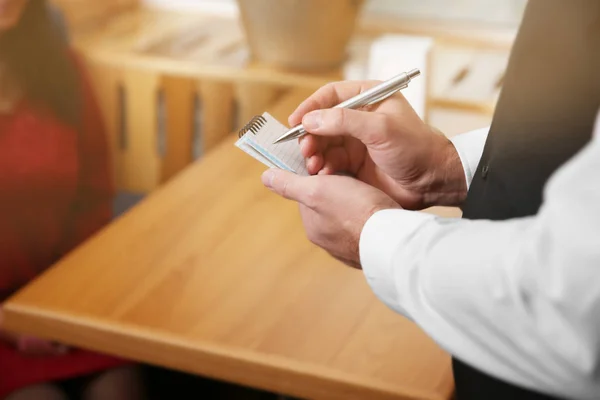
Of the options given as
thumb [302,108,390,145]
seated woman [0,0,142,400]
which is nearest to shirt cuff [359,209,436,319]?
thumb [302,108,390,145]

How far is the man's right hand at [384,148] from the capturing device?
2.46ft

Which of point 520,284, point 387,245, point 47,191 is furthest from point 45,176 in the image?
point 520,284

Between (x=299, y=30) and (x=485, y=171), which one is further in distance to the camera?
(x=299, y=30)

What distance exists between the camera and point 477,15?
2035 millimetres

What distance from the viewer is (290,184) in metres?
0.76

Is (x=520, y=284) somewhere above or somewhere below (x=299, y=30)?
above

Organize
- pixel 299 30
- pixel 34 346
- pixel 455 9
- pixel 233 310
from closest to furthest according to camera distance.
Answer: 1. pixel 233 310
2. pixel 34 346
3. pixel 299 30
4. pixel 455 9

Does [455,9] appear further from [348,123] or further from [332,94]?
[348,123]

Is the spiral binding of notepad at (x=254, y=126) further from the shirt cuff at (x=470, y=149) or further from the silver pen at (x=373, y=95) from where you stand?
the shirt cuff at (x=470, y=149)

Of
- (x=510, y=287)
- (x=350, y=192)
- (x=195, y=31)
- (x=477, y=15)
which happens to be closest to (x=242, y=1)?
(x=195, y=31)

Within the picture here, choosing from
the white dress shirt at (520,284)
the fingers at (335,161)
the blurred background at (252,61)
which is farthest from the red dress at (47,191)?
the white dress shirt at (520,284)

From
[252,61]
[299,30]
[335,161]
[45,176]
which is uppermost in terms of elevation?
[335,161]

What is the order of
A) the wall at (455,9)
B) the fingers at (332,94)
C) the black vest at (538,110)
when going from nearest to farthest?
the black vest at (538,110) → the fingers at (332,94) → the wall at (455,9)

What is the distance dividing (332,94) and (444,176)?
0.53ft
